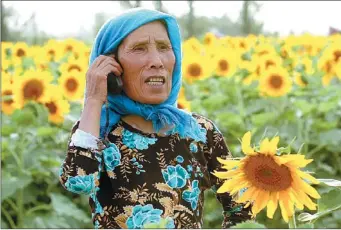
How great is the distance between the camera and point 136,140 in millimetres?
1601

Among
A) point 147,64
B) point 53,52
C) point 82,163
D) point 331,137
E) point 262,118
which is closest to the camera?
point 82,163

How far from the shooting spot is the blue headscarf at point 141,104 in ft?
5.26

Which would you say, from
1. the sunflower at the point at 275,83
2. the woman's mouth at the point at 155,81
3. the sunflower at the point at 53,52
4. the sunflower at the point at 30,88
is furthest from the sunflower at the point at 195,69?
the woman's mouth at the point at 155,81

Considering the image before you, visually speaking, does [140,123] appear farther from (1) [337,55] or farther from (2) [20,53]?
(2) [20,53]

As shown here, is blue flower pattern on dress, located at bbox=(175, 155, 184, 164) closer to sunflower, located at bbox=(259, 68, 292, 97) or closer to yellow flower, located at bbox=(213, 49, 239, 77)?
sunflower, located at bbox=(259, 68, 292, 97)

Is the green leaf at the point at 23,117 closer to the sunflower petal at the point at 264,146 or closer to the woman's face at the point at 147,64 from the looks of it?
the woman's face at the point at 147,64

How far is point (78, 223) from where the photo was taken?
10.8ft

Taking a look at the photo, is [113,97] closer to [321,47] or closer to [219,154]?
[219,154]

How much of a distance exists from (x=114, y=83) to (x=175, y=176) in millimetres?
223

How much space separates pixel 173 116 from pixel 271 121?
2648 millimetres

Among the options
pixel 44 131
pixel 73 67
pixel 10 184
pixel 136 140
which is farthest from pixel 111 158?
pixel 73 67

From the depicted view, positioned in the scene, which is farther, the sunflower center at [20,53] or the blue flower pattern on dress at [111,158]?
the sunflower center at [20,53]

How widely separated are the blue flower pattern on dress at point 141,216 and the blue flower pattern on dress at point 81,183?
0.11 m

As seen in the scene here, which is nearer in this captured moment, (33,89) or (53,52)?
(33,89)
